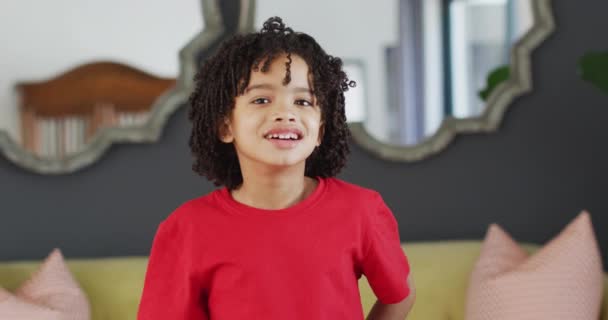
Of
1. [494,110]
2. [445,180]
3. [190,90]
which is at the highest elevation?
[190,90]

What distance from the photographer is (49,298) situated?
200 centimetres

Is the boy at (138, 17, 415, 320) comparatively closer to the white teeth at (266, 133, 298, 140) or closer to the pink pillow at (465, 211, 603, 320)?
the white teeth at (266, 133, 298, 140)

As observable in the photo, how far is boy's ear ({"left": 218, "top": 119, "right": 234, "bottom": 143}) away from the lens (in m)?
1.02

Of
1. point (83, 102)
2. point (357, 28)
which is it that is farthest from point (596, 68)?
point (83, 102)

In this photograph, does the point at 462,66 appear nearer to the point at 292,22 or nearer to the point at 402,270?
the point at 292,22

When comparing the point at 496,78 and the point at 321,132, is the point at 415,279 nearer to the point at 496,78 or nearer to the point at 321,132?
the point at 496,78

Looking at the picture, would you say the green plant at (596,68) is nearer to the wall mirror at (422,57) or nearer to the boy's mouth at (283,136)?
the wall mirror at (422,57)

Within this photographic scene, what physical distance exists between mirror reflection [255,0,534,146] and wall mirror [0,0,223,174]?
0.93 ft

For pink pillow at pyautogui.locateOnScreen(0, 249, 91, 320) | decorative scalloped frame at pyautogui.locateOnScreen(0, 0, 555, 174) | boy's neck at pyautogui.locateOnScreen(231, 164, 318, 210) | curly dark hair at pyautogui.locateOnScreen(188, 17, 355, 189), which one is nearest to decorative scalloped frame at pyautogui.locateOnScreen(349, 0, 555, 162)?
decorative scalloped frame at pyautogui.locateOnScreen(0, 0, 555, 174)

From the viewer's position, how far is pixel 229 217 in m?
0.97

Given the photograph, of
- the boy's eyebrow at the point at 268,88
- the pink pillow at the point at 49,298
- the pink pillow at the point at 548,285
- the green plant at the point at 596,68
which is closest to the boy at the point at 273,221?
the boy's eyebrow at the point at 268,88

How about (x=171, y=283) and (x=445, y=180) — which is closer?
(x=171, y=283)

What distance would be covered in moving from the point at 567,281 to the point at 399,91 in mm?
828

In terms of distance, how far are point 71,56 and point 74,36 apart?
0.21 ft
